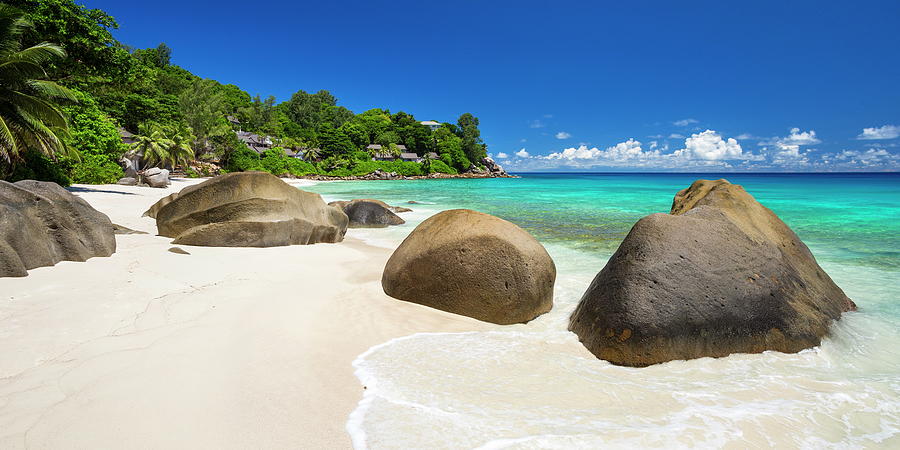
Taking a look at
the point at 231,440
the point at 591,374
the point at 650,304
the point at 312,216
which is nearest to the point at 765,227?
Result: the point at 650,304

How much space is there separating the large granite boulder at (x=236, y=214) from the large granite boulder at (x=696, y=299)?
6636 millimetres

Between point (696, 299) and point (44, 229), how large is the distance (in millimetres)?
8296

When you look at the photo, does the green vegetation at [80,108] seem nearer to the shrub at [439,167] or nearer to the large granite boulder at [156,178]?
the large granite boulder at [156,178]

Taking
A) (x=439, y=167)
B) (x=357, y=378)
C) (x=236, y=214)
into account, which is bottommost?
(x=357, y=378)

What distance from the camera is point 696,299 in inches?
171

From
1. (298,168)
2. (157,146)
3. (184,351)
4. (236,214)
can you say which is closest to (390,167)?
(298,168)

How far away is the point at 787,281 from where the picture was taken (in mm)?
4871

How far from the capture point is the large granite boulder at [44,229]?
5336 millimetres

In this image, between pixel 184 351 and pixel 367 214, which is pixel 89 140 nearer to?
pixel 367 214

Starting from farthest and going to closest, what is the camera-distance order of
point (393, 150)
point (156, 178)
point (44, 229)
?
1. point (393, 150)
2. point (156, 178)
3. point (44, 229)

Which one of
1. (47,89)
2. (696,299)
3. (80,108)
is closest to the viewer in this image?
(696,299)

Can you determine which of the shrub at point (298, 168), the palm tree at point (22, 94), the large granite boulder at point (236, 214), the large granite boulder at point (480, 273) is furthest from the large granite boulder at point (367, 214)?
the shrub at point (298, 168)

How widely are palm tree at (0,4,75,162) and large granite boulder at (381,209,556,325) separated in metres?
17.1

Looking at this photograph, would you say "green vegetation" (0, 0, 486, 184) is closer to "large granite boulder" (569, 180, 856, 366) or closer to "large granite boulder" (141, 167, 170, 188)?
"large granite boulder" (141, 167, 170, 188)
